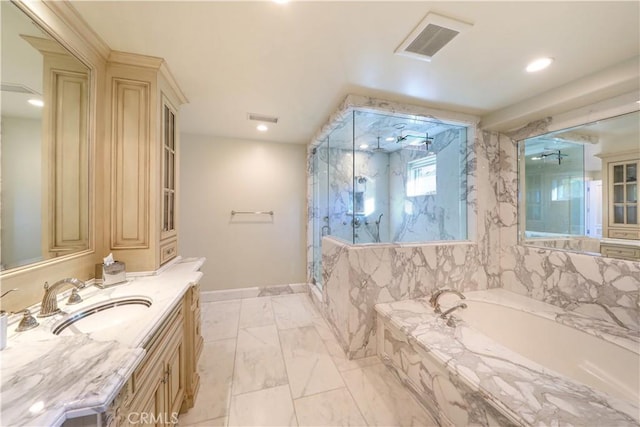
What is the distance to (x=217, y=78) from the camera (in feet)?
5.75

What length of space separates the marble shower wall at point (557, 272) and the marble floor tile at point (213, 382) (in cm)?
284

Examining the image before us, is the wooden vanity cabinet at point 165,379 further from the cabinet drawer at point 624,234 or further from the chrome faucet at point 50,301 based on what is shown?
the cabinet drawer at point 624,234

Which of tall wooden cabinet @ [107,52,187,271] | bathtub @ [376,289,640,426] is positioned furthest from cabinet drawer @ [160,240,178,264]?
bathtub @ [376,289,640,426]

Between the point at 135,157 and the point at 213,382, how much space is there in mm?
1785

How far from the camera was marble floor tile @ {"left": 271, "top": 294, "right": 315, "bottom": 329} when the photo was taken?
2.57 m

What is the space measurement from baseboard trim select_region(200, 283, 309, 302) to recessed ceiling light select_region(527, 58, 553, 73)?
3409 millimetres

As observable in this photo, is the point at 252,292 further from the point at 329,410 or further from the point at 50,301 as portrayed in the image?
the point at 50,301

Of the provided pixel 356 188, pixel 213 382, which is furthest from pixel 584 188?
pixel 213 382

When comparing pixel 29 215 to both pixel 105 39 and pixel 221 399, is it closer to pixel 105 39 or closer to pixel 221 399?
pixel 105 39

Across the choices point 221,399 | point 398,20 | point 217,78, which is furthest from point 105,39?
point 221,399

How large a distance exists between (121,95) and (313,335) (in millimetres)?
2631

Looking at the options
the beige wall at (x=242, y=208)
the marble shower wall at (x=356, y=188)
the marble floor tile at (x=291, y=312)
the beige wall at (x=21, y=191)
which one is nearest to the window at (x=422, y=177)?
the marble shower wall at (x=356, y=188)

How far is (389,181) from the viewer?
3289 millimetres

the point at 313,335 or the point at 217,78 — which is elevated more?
the point at 217,78
